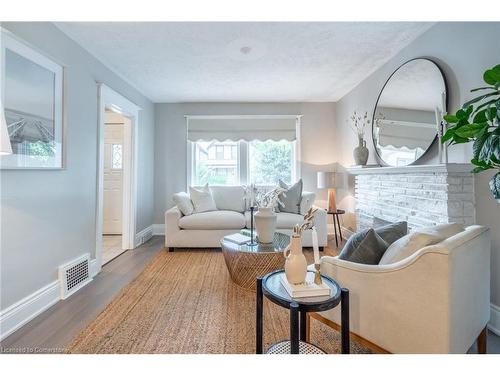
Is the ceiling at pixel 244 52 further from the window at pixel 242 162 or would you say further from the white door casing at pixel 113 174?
the white door casing at pixel 113 174

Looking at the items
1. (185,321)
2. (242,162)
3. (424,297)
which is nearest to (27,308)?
(185,321)

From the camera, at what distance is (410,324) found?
1222 mm

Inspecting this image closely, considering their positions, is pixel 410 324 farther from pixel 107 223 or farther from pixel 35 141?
pixel 107 223

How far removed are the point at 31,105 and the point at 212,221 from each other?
2374 mm

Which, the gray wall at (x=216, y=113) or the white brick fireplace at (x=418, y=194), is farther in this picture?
the gray wall at (x=216, y=113)

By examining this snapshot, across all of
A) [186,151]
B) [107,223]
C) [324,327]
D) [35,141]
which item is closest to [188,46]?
[35,141]

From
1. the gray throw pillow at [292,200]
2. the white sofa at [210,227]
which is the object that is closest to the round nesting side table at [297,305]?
the white sofa at [210,227]

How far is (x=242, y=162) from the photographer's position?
16.0 ft

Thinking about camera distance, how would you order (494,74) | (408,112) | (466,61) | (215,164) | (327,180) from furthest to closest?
(215,164), (327,180), (408,112), (466,61), (494,74)

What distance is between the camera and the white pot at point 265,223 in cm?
257

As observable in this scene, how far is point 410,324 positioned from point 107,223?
495 cm

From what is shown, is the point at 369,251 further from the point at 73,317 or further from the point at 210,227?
the point at 210,227

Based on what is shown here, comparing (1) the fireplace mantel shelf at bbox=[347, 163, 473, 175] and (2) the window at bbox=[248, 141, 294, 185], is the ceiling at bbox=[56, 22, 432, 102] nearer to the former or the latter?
(2) the window at bbox=[248, 141, 294, 185]

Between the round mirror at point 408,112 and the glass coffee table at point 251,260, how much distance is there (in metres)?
1.64
